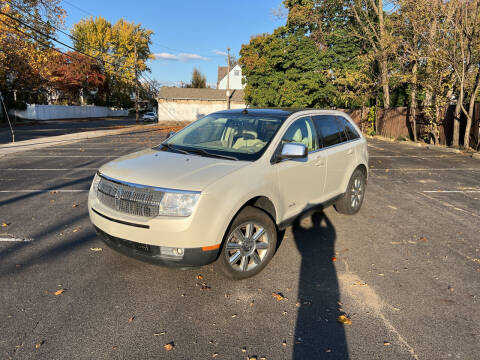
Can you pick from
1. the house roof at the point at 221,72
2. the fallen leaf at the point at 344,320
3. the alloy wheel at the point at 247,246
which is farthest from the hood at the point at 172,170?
the house roof at the point at 221,72

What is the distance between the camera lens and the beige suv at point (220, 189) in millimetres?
3008

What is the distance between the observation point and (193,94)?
5388cm

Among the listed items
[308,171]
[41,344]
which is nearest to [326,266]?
[308,171]

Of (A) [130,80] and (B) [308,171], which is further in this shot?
(A) [130,80]

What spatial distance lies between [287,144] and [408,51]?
1655cm

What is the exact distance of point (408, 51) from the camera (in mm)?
16828

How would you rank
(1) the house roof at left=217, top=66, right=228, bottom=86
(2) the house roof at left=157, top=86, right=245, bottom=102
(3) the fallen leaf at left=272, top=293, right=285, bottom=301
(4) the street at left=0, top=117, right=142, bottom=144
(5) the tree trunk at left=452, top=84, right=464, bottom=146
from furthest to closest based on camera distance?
(1) the house roof at left=217, top=66, right=228, bottom=86
(2) the house roof at left=157, top=86, right=245, bottom=102
(4) the street at left=0, top=117, right=142, bottom=144
(5) the tree trunk at left=452, top=84, right=464, bottom=146
(3) the fallen leaf at left=272, top=293, right=285, bottom=301

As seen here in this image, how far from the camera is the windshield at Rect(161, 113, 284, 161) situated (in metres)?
3.88

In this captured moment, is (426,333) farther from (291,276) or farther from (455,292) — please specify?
(291,276)

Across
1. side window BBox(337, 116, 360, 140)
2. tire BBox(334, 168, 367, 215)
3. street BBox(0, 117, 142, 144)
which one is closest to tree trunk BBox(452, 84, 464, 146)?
side window BBox(337, 116, 360, 140)

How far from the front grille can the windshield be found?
961 mm

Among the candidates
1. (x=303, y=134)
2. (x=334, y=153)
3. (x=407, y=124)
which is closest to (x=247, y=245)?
(x=303, y=134)

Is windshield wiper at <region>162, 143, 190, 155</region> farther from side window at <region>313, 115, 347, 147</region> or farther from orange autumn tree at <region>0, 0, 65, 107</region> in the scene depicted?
orange autumn tree at <region>0, 0, 65, 107</region>

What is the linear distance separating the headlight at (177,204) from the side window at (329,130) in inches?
100
